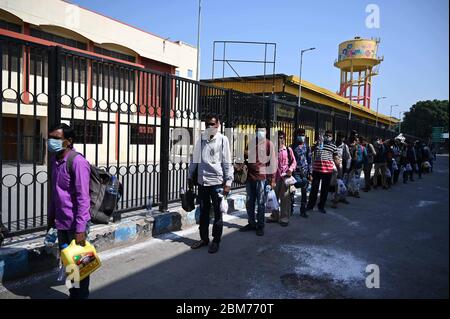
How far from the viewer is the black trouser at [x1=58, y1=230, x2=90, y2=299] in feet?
10.2

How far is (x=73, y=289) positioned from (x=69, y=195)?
0.90m

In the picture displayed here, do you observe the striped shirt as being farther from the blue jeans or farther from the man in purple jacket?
the man in purple jacket

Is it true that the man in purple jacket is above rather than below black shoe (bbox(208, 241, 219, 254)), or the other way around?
above

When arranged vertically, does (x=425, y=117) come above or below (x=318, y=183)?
above

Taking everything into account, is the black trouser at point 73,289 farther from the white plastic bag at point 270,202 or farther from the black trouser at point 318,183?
the black trouser at point 318,183

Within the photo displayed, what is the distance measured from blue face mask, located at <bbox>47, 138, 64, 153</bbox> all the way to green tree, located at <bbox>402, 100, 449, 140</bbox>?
68177 mm

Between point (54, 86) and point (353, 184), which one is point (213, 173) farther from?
point (353, 184)

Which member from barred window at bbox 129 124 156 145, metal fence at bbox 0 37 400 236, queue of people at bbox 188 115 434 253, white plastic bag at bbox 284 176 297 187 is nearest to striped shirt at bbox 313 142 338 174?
queue of people at bbox 188 115 434 253

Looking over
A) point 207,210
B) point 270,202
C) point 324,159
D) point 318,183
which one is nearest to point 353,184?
point 318,183

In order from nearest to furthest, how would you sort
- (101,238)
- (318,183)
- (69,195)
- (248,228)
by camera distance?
1. (69,195)
2. (101,238)
3. (248,228)
4. (318,183)

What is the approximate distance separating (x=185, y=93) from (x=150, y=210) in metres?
2.31

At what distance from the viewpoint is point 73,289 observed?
3115 mm

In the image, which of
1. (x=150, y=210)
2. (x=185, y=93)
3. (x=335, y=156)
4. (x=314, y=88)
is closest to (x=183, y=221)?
(x=150, y=210)
